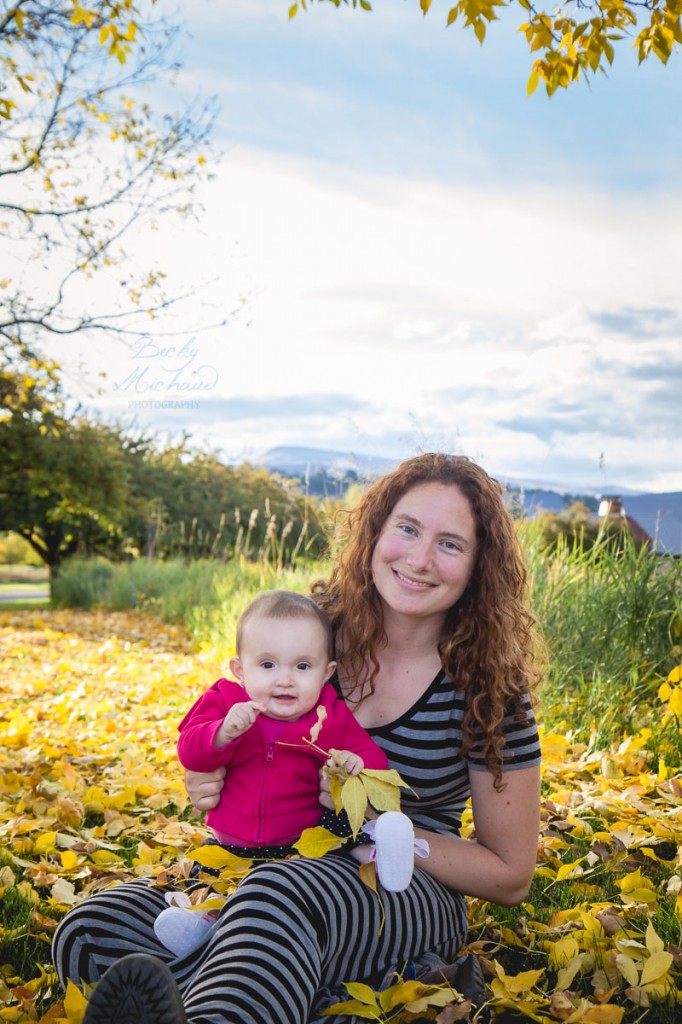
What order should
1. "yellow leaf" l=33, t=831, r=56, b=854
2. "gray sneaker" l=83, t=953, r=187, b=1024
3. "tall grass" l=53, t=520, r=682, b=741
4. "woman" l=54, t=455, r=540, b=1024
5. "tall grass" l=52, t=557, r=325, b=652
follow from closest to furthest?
"gray sneaker" l=83, t=953, r=187, b=1024, "woman" l=54, t=455, r=540, b=1024, "yellow leaf" l=33, t=831, r=56, b=854, "tall grass" l=53, t=520, r=682, b=741, "tall grass" l=52, t=557, r=325, b=652

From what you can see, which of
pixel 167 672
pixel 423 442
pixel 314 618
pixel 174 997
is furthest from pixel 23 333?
pixel 174 997

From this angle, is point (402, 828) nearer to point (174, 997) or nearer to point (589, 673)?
point (174, 997)

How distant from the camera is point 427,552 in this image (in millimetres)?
2258

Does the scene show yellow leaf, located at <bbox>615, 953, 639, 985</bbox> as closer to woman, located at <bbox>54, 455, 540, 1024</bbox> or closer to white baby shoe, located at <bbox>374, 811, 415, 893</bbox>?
woman, located at <bbox>54, 455, 540, 1024</bbox>

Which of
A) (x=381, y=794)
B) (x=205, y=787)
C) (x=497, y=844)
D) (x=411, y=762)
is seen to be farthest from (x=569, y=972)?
(x=205, y=787)

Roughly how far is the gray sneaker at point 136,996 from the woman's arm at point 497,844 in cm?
85

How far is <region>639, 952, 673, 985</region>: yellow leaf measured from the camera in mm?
2096

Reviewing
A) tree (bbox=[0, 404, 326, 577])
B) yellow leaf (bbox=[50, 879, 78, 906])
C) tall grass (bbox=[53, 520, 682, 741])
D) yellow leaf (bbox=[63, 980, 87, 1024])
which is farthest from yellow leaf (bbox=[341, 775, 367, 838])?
tree (bbox=[0, 404, 326, 577])

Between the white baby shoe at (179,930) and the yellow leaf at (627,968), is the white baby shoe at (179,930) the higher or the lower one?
the higher one

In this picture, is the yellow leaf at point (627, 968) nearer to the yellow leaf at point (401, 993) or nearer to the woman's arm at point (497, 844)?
the woman's arm at point (497, 844)

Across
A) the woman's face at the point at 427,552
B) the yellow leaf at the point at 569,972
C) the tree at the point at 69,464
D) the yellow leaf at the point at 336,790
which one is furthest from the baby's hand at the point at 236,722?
the tree at the point at 69,464

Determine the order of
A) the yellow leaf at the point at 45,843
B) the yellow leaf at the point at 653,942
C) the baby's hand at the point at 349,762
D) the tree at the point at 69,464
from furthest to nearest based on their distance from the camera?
the tree at the point at 69,464 < the yellow leaf at the point at 45,843 < the yellow leaf at the point at 653,942 < the baby's hand at the point at 349,762

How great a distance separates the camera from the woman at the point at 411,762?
1735 mm

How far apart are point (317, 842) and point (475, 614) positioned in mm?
750
